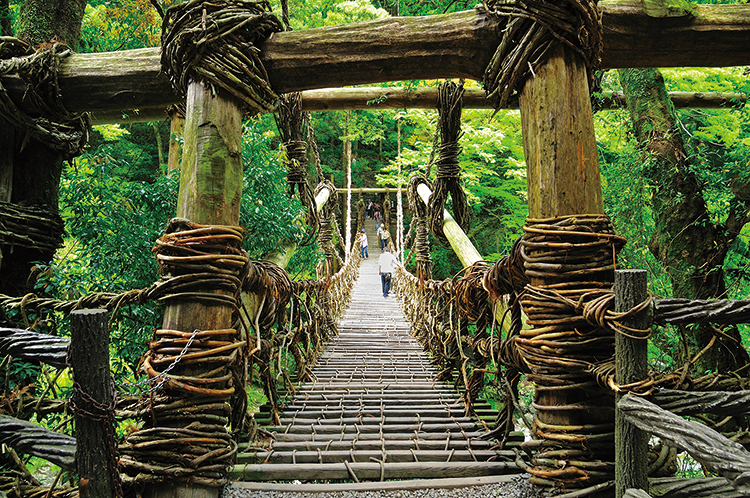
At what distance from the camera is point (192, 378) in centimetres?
126

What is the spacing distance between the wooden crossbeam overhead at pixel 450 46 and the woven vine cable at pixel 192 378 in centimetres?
74

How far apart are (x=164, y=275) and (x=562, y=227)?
135 cm

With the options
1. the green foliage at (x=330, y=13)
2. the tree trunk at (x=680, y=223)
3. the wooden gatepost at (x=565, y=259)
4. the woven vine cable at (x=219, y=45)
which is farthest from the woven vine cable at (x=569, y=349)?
the green foliage at (x=330, y=13)

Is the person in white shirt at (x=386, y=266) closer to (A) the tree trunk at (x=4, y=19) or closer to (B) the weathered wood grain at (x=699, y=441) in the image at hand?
(A) the tree trunk at (x=4, y=19)

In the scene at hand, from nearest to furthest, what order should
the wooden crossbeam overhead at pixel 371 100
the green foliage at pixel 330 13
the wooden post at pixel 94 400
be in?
the wooden post at pixel 94 400 < the wooden crossbeam overhead at pixel 371 100 < the green foliage at pixel 330 13

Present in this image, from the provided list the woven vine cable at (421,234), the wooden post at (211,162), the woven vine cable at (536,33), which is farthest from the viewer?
the woven vine cable at (421,234)

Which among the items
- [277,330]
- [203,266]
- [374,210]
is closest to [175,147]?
[277,330]

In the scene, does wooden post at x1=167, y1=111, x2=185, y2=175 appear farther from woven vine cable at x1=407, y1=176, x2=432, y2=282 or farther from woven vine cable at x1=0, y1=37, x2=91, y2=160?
woven vine cable at x1=407, y1=176, x2=432, y2=282

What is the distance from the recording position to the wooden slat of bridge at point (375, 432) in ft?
5.11

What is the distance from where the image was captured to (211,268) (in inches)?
52.7

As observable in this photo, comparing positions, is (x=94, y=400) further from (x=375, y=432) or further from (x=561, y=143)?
(x=561, y=143)

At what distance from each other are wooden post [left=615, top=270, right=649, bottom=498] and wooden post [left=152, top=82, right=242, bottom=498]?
1199 mm

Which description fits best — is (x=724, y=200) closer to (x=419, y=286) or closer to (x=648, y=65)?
(x=648, y=65)

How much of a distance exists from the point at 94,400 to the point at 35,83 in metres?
1.61
